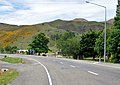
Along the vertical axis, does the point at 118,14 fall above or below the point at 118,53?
above

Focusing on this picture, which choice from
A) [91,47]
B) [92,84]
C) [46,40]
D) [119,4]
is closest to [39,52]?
[46,40]

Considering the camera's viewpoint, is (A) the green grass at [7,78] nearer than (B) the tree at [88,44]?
Yes

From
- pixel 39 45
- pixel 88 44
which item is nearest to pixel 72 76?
pixel 88 44

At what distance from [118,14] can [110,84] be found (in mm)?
49845

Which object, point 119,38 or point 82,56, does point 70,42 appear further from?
point 119,38

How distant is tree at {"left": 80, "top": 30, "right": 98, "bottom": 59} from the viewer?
9188 cm

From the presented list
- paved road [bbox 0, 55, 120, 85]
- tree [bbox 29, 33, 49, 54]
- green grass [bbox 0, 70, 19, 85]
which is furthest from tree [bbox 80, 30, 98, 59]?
green grass [bbox 0, 70, 19, 85]

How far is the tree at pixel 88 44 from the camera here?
9188cm

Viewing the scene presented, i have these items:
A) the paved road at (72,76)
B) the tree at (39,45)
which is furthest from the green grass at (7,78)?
the tree at (39,45)

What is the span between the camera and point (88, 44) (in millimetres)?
93438

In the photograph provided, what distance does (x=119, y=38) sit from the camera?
189 ft

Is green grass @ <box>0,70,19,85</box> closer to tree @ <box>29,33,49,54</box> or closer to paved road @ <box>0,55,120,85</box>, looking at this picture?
paved road @ <box>0,55,120,85</box>

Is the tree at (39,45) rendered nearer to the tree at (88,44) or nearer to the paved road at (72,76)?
the tree at (88,44)

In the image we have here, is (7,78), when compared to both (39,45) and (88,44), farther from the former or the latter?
(39,45)
